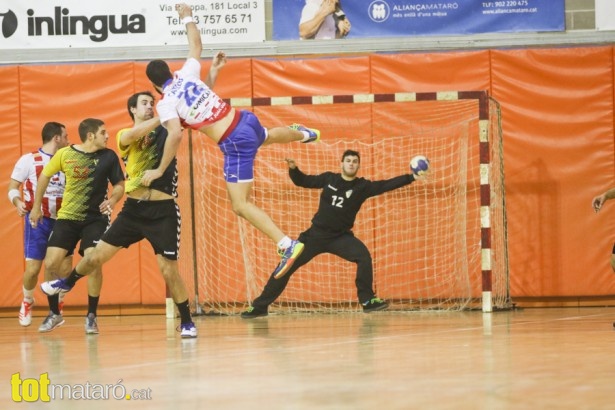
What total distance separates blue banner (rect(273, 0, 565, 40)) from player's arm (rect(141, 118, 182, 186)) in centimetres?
536

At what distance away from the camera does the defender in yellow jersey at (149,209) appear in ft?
31.2

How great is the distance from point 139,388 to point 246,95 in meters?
8.12

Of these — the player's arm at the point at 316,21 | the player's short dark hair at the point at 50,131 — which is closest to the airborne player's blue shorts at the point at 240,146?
the player's short dark hair at the point at 50,131

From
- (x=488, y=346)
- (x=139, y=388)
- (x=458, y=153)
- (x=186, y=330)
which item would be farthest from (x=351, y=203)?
(x=139, y=388)

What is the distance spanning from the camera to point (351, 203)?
1252 cm

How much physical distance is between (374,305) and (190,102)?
13.0 feet

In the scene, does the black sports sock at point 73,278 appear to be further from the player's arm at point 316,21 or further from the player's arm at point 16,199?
the player's arm at point 316,21

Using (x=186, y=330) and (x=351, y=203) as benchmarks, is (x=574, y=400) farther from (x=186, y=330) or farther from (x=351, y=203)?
(x=351, y=203)

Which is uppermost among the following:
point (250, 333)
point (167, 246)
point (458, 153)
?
point (458, 153)

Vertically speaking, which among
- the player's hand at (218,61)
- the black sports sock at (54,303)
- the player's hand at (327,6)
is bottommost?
the black sports sock at (54,303)

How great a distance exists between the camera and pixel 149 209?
956 centimetres

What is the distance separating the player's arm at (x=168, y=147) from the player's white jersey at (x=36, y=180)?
3056 mm

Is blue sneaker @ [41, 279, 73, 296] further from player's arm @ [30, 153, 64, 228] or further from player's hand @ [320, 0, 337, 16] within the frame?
player's hand @ [320, 0, 337, 16]

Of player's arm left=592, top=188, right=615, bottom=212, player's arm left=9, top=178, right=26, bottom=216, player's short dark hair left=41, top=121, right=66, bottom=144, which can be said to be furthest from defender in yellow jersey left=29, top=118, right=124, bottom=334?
player's arm left=592, top=188, right=615, bottom=212
